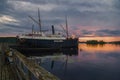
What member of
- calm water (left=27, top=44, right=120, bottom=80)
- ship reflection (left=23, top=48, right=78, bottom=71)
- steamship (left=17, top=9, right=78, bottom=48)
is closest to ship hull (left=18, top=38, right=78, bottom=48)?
steamship (left=17, top=9, right=78, bottom=48)

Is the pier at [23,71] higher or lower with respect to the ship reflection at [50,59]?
higher

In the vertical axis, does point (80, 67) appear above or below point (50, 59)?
below

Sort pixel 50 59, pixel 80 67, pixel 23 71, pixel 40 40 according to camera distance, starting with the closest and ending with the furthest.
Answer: pixel 23 71, pixel 80 67, pixel 50 59, pixel 40 40

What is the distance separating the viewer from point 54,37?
226 ft

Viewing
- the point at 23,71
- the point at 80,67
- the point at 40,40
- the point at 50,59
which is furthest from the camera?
the point at 40,40

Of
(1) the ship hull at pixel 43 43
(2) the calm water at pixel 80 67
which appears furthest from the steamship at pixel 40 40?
(2) the calm water at pixel 80 67

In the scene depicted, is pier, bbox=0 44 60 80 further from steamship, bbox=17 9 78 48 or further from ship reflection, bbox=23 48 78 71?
steamship, bbox=17 9 78 48

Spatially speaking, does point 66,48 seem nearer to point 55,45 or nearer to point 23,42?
point 55,45

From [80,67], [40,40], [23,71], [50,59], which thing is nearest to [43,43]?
[40,40]

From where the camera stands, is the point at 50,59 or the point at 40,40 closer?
the point at 50,59

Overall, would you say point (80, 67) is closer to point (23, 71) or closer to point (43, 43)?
point (23, 71)

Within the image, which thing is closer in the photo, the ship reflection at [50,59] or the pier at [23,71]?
the pier at [23,71]

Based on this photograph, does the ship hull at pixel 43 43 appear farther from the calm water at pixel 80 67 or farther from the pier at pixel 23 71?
the pier at pixel 23 71

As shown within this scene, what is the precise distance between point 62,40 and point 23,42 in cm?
1598
